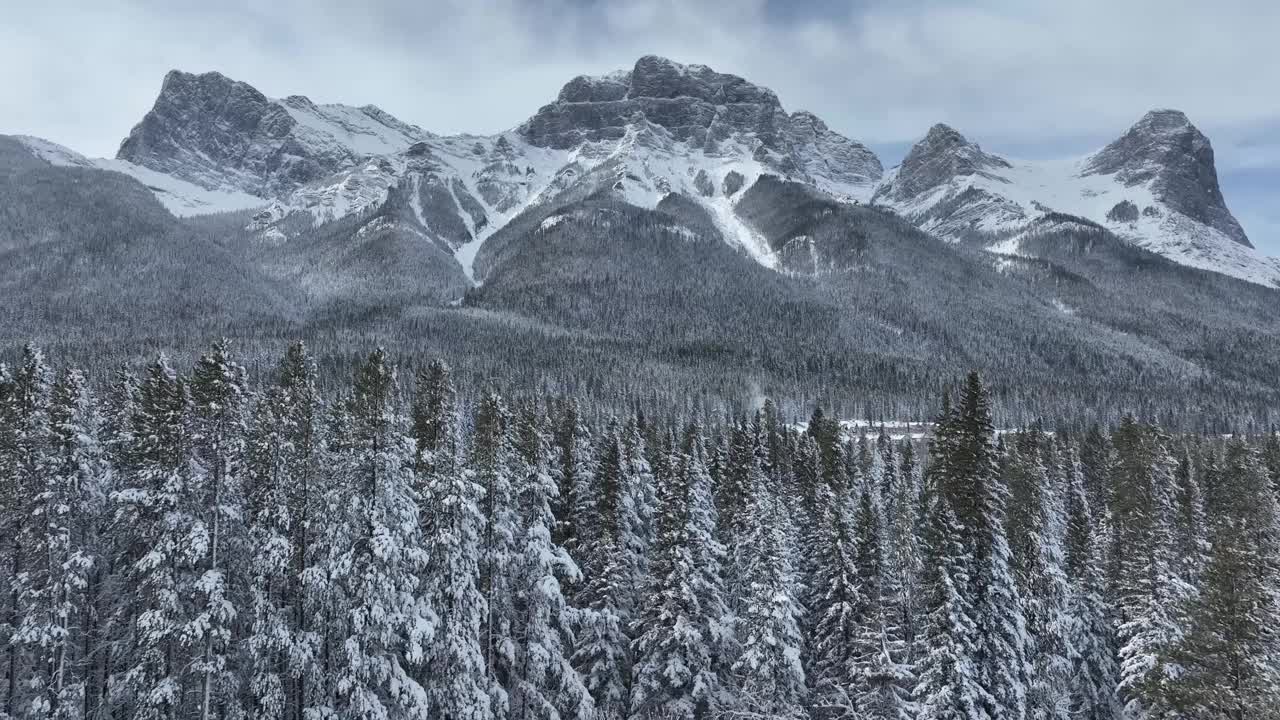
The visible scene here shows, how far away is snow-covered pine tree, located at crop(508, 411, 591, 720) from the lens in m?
30.0

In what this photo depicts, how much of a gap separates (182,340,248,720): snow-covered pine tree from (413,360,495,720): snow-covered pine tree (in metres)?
6.42

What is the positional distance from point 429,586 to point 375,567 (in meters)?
2.54

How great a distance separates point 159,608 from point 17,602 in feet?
23.7

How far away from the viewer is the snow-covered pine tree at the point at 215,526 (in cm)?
2433

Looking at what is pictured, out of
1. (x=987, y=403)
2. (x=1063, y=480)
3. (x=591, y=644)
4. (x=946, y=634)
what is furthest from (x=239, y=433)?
(x=1063, y=480)

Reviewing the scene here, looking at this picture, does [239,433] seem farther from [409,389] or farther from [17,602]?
[409,389]

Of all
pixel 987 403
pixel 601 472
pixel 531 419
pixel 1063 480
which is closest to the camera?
pixel 987 403

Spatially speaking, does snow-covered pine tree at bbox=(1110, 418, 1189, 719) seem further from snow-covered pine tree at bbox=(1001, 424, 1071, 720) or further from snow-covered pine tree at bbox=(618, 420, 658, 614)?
snow-covered pine tree at bbox=(618, 420, 658, 614)

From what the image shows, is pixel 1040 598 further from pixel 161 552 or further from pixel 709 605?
pixel 161 552

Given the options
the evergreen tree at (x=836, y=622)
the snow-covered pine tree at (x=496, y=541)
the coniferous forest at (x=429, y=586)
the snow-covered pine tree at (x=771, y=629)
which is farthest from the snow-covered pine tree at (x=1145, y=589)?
the snow-covered pine tree at (x=496, y=541)

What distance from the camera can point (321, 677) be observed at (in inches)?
990

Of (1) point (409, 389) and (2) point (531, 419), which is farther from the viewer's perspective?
(1) point (409, 389)

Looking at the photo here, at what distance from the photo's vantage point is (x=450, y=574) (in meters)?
26.5

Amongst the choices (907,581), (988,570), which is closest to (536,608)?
(907,581)
